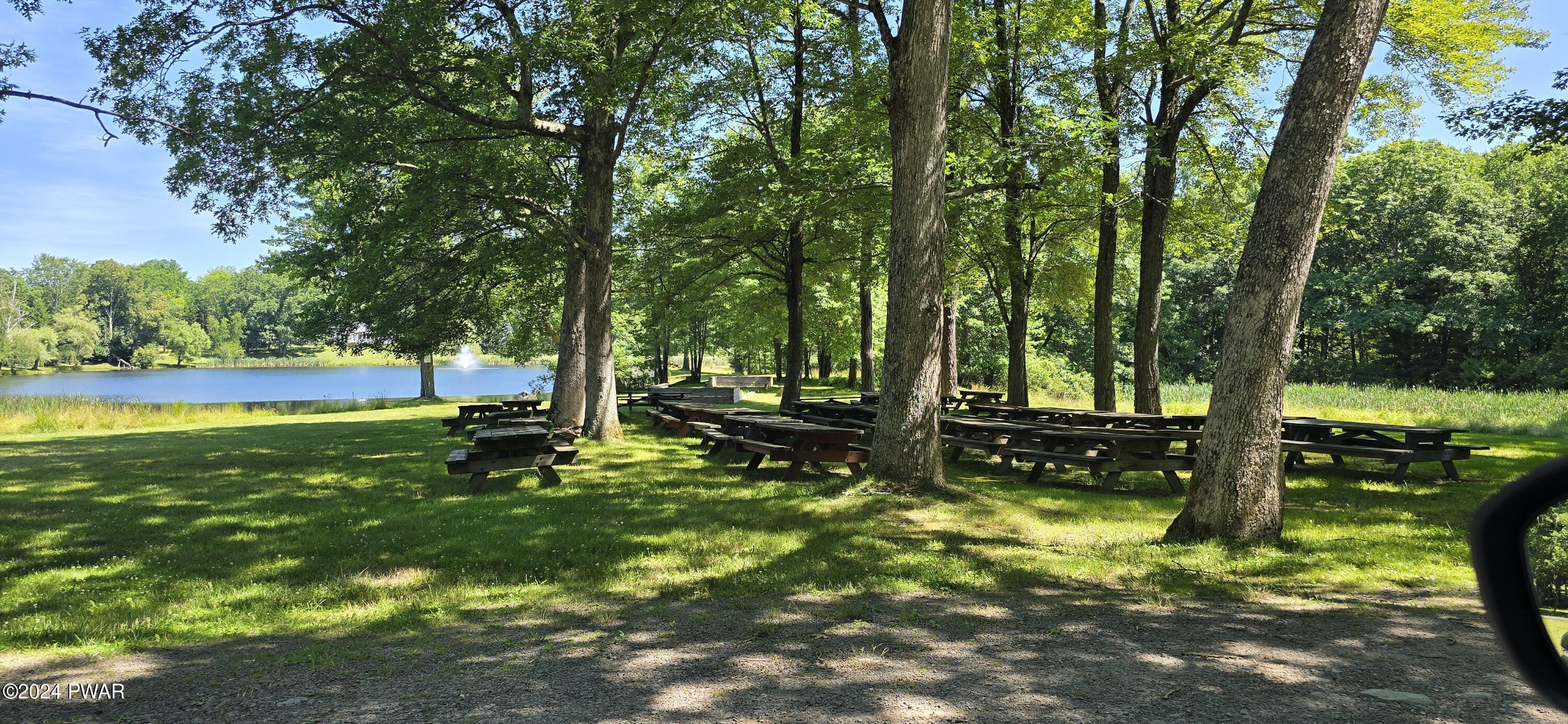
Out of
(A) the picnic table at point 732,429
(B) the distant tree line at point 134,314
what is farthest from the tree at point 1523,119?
(B) the distant tree line at point 134,314

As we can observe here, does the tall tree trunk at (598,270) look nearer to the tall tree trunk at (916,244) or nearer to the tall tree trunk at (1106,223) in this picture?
the tall tree trunk at (916,244)

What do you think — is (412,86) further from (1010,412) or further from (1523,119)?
(1523,119)

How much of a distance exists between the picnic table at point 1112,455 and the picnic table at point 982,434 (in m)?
0.51

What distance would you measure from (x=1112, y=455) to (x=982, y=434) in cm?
329

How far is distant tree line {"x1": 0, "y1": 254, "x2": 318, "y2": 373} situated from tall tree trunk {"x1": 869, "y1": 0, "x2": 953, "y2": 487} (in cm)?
7456

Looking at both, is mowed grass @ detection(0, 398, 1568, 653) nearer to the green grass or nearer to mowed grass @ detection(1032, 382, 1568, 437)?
mowed grass @ detection(1032, 382, 1568, 437)

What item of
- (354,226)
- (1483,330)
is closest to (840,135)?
(354,226)

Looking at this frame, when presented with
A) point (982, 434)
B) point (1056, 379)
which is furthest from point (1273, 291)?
point (1056, 379)

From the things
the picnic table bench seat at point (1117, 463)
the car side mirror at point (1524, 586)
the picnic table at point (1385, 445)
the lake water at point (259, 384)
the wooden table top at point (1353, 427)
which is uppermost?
the car side mirror at point (1524, 586)

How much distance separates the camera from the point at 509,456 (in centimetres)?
1001

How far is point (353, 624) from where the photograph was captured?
16.1 feet

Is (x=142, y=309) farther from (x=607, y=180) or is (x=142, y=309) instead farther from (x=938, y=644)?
(x=938, y=644)

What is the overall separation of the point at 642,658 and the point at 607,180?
11683 millimetres

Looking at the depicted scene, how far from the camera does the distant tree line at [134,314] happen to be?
253 feet
